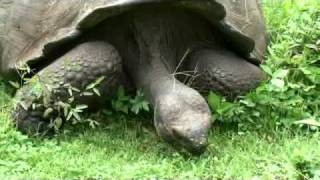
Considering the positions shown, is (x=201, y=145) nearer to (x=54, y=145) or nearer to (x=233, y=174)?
(x=233, y=174)

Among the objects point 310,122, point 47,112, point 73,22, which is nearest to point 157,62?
point 73,22

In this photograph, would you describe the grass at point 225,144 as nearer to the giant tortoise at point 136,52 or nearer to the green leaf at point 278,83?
the green leaf at point 278,83

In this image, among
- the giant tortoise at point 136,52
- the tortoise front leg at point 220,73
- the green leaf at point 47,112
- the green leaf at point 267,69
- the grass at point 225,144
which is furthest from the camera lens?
the green leaf at point 267,69

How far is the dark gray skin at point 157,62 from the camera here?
3.84 metres

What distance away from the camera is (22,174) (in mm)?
3424

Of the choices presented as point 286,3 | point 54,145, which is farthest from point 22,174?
point 286,3

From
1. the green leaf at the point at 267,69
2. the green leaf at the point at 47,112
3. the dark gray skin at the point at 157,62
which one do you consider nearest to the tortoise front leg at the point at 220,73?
the dark gray skin at the point at 157,62

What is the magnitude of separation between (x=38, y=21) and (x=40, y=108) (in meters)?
0.57

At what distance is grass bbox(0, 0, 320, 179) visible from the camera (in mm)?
3455

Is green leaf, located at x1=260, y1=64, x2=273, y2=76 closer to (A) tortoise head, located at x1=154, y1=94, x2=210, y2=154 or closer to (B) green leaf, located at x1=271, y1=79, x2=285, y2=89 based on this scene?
(B) green leaf, located at x1=271, y1=79, x2=285, y2=89

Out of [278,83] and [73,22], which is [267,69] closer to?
[278,83]

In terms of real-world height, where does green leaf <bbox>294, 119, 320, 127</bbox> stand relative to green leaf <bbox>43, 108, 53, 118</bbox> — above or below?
below

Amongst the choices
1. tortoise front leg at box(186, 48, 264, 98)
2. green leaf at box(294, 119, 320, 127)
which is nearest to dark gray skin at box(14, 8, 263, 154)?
tortoise front leg at box(186, 48, 264, 98)

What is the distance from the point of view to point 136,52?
161 inches
